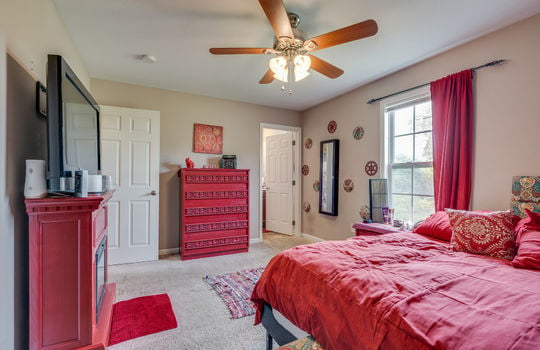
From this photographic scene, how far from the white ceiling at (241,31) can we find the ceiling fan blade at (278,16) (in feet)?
1.01

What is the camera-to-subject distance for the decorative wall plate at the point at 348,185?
376 centimetres

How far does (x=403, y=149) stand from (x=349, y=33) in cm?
188

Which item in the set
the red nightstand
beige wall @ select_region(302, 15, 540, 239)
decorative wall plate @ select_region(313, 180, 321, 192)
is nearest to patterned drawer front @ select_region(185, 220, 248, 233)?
decorative wall plate @ select_region(313, 180, 321, 192)

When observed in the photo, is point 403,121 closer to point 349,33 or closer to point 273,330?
point 349,33

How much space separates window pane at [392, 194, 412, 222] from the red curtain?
0.45 meters

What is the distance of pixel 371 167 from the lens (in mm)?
3438

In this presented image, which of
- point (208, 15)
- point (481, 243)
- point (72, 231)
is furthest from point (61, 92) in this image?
point (481, 243)

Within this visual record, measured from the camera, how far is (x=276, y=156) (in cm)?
536

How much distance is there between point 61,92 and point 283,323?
1839mm

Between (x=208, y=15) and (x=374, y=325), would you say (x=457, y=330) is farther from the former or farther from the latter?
(x=208, y=15)

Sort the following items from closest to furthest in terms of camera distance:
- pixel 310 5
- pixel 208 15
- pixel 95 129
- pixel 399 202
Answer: pixel 310 5, pixel 208 15, pixel 95 129, pixel 399 202

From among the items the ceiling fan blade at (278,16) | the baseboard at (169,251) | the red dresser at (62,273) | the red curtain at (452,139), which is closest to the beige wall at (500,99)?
the red curtain at (452,139)

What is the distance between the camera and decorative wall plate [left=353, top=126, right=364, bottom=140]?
11.8ft

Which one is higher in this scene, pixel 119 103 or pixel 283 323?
pixel 119 103
